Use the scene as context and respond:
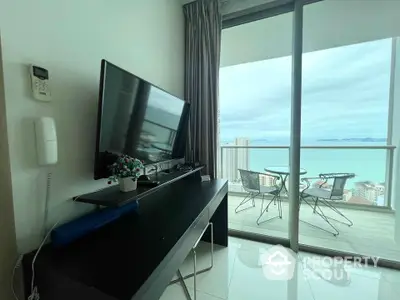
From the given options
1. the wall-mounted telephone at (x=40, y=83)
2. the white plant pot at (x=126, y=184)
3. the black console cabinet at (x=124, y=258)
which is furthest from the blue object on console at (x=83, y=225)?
the wall-mounted telephone at (x=40, y=83)

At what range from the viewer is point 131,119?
133 cm

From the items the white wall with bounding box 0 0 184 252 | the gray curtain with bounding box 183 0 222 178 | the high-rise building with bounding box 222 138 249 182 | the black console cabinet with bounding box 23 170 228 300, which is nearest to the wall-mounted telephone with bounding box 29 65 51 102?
the white wall with bounding box 0 0 184 252

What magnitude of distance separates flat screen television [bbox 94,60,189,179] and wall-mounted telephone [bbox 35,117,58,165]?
0.21 metres

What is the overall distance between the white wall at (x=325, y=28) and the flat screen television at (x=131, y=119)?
1419 mm

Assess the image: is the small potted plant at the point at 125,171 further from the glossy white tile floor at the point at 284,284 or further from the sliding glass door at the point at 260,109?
the sliding glass door at the point at 260,109

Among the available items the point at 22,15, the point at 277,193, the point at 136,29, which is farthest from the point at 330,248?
the point at 22,15

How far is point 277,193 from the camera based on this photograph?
2863mm

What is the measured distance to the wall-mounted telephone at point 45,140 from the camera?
925mm

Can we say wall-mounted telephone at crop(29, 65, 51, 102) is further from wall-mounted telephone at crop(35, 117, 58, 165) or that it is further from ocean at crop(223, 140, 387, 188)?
ocean at crop(223, 140, 387, 188)

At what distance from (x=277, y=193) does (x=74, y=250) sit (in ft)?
8.54

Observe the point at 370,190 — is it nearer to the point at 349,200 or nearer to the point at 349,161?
the point at 349,200

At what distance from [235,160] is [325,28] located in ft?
7.27

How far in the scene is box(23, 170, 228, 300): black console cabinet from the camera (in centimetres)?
69

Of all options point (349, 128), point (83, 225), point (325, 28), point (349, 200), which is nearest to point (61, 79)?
point (83, 225)
